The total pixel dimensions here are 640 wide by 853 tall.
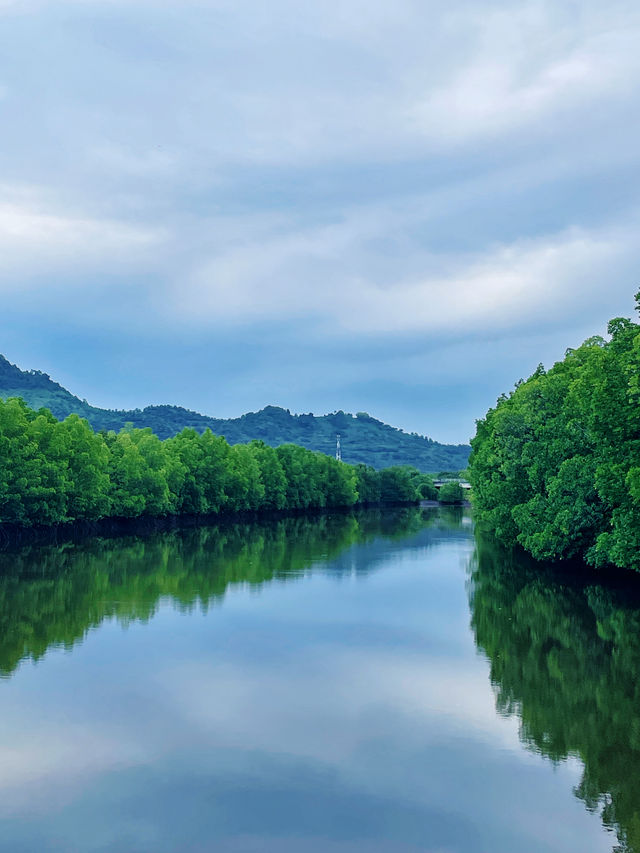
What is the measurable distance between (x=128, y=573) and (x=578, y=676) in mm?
32951

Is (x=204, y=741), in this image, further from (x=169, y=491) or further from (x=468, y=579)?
(x=169, y=491)

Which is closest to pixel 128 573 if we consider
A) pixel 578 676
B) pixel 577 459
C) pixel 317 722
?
pixel 577 459

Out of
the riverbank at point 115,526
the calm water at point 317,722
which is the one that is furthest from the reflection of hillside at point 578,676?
the riverbank at point 115,526

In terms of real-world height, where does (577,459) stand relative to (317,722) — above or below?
above

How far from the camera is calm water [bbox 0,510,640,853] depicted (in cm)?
1438

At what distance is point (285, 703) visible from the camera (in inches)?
869

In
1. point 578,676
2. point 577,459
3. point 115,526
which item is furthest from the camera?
point 115,526

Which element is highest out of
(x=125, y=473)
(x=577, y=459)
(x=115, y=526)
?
(x=577, y=459)

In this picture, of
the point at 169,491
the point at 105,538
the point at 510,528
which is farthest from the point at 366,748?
the point at 169,491

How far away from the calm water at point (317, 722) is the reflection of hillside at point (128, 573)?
0.29m

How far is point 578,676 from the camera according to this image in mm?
25109

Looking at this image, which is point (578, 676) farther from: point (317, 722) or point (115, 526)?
point (115, 526)

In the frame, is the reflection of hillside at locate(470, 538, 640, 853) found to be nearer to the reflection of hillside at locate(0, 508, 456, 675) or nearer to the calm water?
the calm water

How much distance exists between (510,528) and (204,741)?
158 feet
